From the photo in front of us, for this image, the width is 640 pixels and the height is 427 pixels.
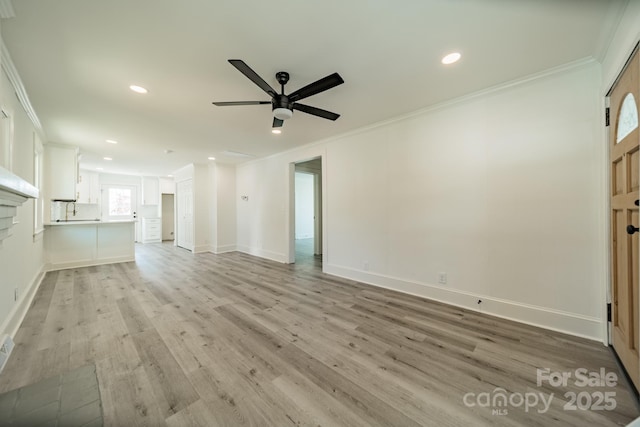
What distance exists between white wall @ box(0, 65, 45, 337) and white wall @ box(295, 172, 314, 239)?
23.5ft

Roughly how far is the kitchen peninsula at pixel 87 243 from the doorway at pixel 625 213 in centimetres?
769

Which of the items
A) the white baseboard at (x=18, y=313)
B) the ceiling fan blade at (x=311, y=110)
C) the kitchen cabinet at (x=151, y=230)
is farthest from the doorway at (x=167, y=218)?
the ceiling fan blade at (x=311, y=110)

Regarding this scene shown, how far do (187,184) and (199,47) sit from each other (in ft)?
20.2

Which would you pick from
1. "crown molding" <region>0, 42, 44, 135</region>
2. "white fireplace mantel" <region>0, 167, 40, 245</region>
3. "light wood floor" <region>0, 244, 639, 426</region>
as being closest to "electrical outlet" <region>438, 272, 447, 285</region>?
"light wood floor" <region>0, 244, 639, 426</region>

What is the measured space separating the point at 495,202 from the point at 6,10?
4289mm

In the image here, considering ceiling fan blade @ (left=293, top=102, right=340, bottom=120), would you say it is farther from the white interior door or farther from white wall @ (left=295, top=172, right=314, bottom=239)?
white wall @ (left=295, top=172, right=314, bottom=239)

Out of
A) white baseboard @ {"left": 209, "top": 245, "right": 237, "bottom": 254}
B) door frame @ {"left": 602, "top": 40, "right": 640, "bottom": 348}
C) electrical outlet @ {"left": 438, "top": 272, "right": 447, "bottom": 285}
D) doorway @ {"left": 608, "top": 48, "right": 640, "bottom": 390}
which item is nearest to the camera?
doorway @ {"left": 608, "top": 48, "right": 640, "bottom": 390}

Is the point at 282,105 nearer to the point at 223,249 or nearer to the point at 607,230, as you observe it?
the point at 607,230

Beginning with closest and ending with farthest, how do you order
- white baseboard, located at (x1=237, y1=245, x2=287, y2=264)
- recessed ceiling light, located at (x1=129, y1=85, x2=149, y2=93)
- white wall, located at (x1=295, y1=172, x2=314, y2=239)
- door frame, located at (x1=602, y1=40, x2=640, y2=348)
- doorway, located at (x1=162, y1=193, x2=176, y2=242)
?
door frame, located at (x1=602, y1=40, x2=640, y2=348)
recessed ceiling light, located at (x1=129, y1=85, x2=149, y2=93)
white baseboard, located at (x1=237, y1=245, x2=287, y2=264)
doorway, located at (x1=162, y1=193, x2=176, y2=242)
white wall, located at (x1=295, y1=172, x2=314, y2=239)

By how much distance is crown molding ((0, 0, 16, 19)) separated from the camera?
148cm

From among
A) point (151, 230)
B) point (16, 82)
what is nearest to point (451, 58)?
point (16, 82)

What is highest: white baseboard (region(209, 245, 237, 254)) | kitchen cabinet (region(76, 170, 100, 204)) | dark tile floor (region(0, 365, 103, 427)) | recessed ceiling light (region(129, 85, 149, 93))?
recessed ceiling light (region(129, 85, 149, 93))

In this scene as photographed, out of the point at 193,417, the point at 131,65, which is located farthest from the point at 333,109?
the point at 193,417

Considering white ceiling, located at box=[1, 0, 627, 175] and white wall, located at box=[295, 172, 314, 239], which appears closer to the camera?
white ceiling, located at box=[1, 0, 627, 175]
